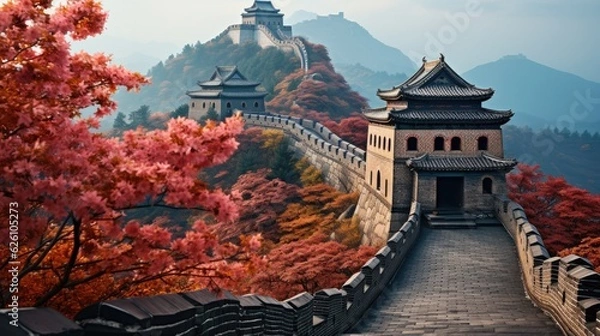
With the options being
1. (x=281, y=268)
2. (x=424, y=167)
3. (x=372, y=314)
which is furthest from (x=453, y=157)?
(x=372, y=314)

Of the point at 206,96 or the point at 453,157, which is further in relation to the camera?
the point at 206,96

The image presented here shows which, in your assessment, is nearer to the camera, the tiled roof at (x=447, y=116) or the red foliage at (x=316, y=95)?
the tiled roof at (x=447, y=116)

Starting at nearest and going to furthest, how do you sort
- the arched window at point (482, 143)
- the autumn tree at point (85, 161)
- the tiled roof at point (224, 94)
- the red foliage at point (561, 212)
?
the autumn tree at point (85, 161)
the red foliage at point (561, 212)
the arched window at point (482, 143)
the tiled roof at point (224, 94)

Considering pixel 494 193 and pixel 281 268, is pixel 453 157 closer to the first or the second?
pixel 494 193

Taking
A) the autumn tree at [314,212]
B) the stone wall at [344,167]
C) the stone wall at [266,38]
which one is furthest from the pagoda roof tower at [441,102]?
the stone wall at [266,38]

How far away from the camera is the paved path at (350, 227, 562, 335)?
1362 cm

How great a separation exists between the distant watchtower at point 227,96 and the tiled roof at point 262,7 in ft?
84.3

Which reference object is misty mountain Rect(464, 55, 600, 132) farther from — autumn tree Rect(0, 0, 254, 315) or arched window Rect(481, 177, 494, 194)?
autumn tree Rect(0, 0, 254, 315)

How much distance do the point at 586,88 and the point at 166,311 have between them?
647 ft

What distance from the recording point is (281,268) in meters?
23.2

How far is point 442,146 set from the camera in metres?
29.0

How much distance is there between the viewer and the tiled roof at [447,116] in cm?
2828

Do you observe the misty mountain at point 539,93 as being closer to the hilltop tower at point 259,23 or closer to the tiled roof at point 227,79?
the hilltop tower at point 259,23

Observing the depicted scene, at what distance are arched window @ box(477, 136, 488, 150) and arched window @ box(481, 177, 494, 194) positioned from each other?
1.61m
